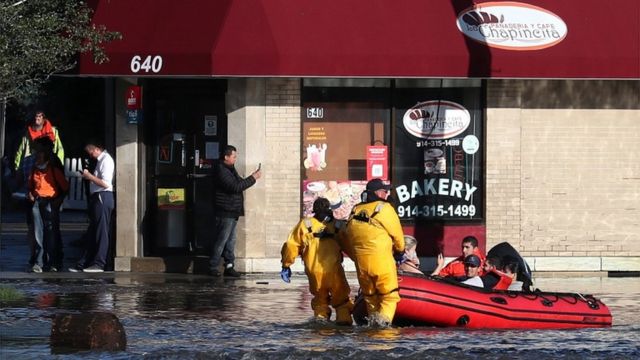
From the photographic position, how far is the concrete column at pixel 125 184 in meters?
20.9

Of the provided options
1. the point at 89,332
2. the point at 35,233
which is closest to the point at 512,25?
the point at 35,233

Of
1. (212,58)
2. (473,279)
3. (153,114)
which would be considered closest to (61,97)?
(153,114)

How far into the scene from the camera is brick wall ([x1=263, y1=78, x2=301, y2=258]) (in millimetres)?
20562

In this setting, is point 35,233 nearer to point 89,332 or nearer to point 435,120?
point 435,120

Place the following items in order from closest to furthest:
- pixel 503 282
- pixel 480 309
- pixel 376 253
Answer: pixel 376 253
pixel 480 309
pixel 503 282

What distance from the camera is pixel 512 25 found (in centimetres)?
2030

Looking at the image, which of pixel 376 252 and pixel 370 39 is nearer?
pixel 376 252

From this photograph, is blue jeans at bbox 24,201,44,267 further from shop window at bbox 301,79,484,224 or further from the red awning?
shop window at bbox 301,79,484,224

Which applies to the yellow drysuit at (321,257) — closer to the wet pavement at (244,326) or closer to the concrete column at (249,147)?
the wet pavement at (244,326)

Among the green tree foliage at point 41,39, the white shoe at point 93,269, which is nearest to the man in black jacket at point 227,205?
the white shoe at point 93,269

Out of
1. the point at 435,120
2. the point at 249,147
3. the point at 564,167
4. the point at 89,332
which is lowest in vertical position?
the point at 89,332

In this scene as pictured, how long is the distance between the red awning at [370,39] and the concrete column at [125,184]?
112cm

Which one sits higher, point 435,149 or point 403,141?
point 403,141

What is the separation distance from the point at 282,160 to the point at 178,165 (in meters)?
1.58
